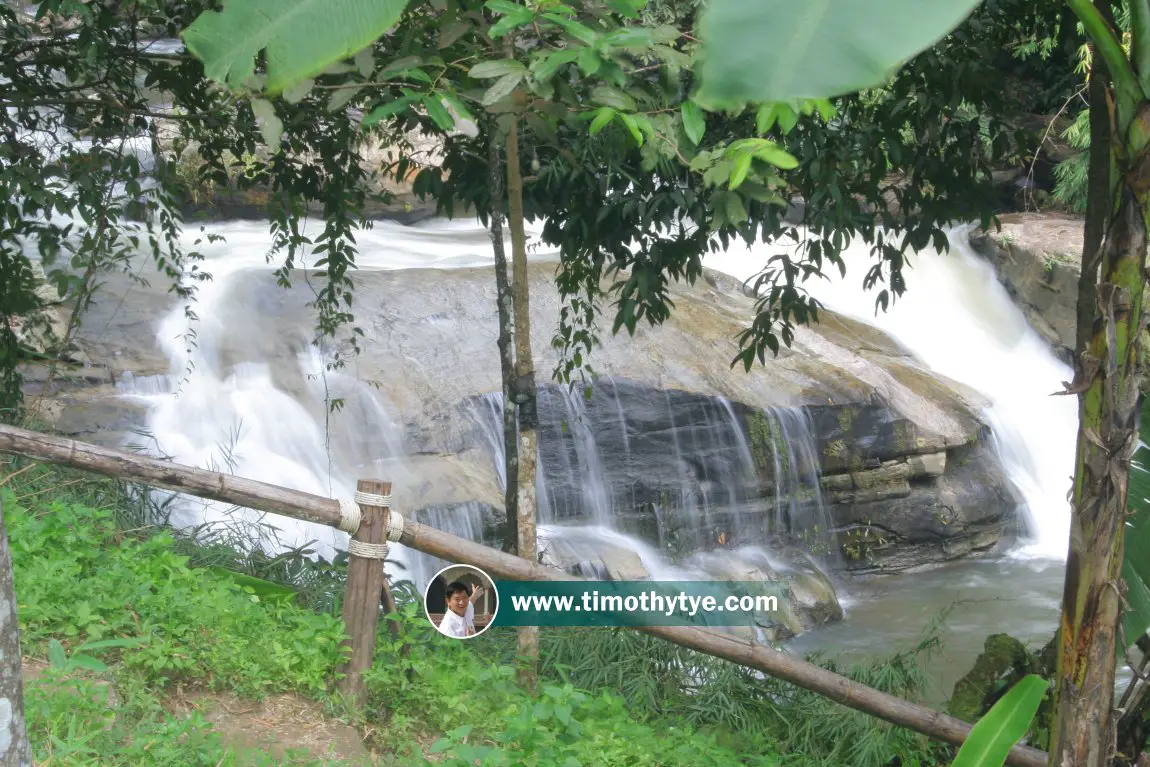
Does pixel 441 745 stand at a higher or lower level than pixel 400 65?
lower

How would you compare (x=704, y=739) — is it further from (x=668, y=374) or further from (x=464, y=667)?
(x=668, y=374)

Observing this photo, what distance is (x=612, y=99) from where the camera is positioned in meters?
2.68

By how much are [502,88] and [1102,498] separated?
63.1 inches

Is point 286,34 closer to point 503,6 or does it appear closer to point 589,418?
point 503,6

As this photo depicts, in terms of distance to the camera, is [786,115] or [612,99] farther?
[612,99]

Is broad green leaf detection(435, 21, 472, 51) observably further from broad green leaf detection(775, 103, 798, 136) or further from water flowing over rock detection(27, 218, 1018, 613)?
water flowing over rock detection(27, 218, 1018, 613)

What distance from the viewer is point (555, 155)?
4879mm

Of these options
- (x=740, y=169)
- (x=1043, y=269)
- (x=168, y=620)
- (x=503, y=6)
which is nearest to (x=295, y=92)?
(x=503, y=6)

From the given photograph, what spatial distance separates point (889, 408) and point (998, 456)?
1467 millimetres

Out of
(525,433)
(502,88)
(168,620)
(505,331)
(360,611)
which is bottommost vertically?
(168,620)

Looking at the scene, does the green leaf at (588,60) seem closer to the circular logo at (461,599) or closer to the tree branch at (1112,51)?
the tree branch at (1112,51)

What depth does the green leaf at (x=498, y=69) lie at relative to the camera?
2.49 m

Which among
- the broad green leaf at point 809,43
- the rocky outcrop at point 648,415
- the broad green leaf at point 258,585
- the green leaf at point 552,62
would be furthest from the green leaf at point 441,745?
the rocky outcrop at point 648,415

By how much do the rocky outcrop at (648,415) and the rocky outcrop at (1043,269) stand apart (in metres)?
3.34
